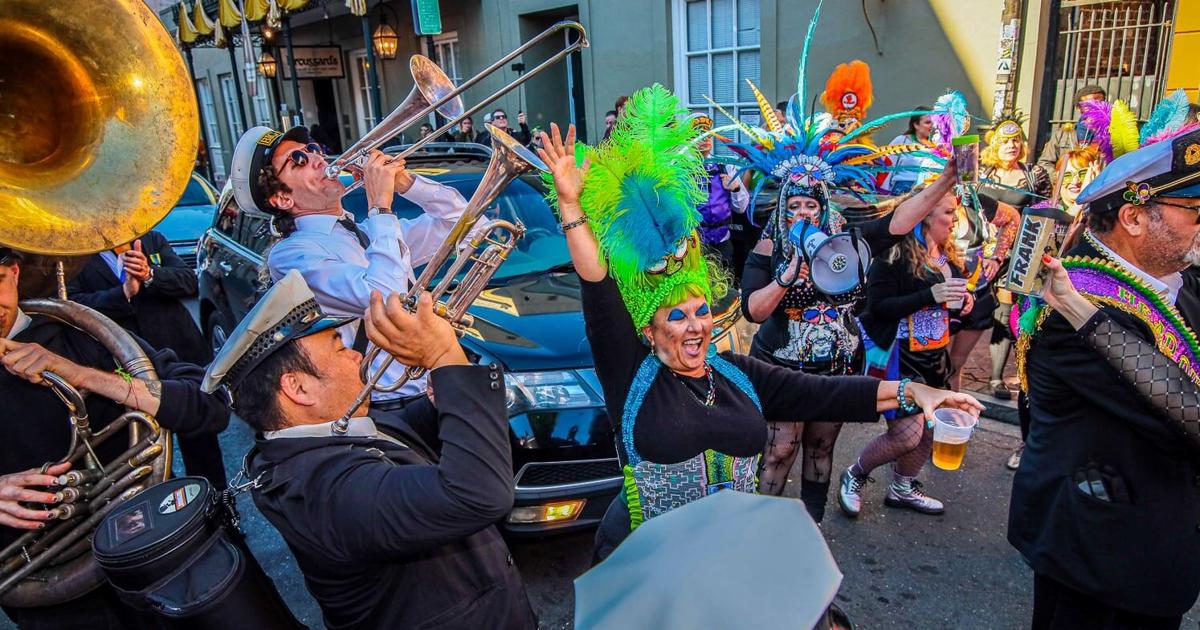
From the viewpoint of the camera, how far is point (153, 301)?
13.1 feet

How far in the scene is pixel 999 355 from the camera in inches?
205

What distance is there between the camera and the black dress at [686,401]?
84.5 inches

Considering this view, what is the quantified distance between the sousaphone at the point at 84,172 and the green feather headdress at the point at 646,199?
147cm

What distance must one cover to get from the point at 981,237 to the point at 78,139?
14.1 ft

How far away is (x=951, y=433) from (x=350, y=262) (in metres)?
2.25

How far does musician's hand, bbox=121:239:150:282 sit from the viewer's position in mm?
3578

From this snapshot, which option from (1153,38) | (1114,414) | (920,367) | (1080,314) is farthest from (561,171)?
(1153,38)

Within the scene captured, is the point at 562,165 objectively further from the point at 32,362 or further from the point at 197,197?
the point at 197,197

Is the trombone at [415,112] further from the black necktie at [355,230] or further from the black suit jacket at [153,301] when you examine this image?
the black suit jacket at [153,301]

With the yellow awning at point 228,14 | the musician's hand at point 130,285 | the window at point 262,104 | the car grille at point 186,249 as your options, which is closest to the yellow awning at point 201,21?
the yellow awning at point 228,14

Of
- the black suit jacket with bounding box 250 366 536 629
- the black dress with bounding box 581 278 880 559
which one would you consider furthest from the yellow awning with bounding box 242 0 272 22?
the black suit jacket with bounding box 250 366 536 629

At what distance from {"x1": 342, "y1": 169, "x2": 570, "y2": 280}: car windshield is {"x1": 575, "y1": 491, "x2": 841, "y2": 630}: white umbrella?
331 centimetres

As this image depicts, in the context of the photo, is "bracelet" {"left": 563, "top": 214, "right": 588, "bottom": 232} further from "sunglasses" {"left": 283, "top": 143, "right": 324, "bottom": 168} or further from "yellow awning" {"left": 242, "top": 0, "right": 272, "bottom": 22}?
"yellow awning" {"left": 242, "top": 0, "right": 272, "bottom": 22}

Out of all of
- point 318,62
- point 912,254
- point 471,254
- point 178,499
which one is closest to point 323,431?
point 178,499
